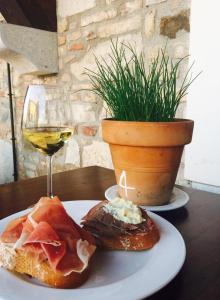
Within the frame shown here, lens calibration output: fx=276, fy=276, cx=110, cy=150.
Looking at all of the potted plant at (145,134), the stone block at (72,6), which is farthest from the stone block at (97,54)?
the potted plant at (145,134)

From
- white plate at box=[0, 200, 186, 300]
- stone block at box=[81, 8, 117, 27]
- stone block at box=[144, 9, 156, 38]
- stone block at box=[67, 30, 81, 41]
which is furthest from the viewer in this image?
stone block at box=[67, 30, 81, 41]

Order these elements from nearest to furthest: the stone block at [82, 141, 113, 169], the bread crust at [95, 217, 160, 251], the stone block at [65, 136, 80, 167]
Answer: the bread crust at [95, 217, 160, 251], the stone block at [82, 141, 113, 169], the stone block at [65, 136, 80, 167]

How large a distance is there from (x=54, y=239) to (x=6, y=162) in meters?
2.39

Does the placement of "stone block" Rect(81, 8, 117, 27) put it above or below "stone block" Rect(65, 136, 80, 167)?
above

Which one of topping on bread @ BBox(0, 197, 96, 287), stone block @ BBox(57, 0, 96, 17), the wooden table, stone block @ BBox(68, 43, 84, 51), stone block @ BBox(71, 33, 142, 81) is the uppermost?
stone block @ BBox(57, 0, 96, 17)

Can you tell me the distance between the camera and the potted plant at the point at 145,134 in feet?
1.88

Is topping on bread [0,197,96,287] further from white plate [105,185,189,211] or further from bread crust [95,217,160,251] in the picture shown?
white plate [105,185,189,211]

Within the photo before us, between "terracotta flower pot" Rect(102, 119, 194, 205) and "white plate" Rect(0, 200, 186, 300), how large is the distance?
156mm

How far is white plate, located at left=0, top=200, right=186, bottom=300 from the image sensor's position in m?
0.29

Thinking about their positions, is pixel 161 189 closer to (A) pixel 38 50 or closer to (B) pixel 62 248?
(B) pixel 62 248

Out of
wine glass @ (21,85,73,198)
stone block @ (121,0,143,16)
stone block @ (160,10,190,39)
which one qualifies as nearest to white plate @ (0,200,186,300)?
wine glass @ (21,85,73,198)

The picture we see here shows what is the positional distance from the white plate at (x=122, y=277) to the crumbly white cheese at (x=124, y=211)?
44 mm

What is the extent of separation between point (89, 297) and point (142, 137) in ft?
1.15

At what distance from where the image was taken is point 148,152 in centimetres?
59
